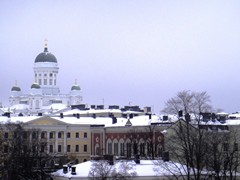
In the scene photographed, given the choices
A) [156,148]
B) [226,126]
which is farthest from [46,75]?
[226,126]

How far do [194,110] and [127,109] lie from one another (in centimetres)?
7840

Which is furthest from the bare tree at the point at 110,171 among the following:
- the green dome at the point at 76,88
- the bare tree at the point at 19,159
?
the green dome at the point at 76,88

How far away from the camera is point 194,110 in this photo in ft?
156

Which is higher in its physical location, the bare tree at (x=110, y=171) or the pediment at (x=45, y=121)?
the pediment at (x=45, y=121)

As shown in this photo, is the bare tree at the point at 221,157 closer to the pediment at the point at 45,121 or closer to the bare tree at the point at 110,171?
the bare tree at the point at 110,171

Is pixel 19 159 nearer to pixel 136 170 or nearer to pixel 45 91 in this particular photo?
pixel 136 170

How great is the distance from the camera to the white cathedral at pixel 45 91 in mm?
141125

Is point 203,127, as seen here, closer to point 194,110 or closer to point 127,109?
point 194,110

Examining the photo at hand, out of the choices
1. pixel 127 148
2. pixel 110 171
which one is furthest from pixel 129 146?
pixel 110 171

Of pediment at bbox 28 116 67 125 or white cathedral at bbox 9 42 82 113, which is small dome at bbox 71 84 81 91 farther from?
pediment at bbox 28 116 67 125

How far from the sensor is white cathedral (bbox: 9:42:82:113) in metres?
141

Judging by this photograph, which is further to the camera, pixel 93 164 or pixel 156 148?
pixel 156 148

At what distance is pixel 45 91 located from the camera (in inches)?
5797

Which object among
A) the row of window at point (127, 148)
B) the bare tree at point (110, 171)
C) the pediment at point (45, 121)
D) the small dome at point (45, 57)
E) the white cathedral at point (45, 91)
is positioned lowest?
the bare tree at point (110, 171)
